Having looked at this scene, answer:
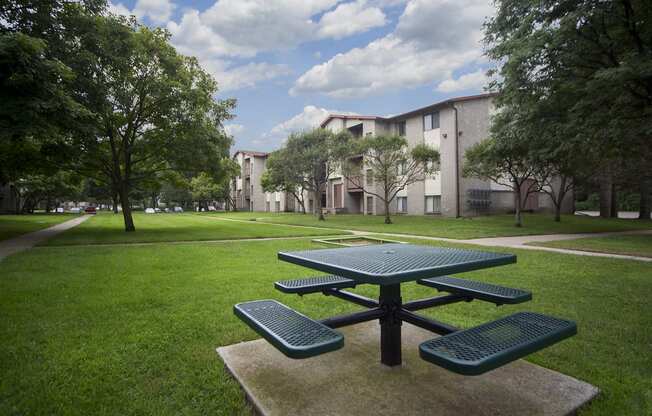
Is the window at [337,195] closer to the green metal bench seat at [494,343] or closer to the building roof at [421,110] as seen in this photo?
the building roof at [421,110]

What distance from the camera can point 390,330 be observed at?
10.7 ft

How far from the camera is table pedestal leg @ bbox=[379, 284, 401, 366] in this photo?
3217 mm

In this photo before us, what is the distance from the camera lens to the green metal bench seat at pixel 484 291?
3.58m

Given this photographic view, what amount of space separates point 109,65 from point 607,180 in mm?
33913

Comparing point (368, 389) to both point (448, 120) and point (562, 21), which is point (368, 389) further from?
point (448, 120)

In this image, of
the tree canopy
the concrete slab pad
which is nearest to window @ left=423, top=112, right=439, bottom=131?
the tree canopy

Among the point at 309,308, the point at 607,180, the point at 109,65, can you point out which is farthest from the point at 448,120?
the point at 309,308

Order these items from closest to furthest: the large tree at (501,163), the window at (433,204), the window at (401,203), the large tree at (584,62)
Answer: the large tree at (584,62)
the large tree at (501,163)
the window at (433,204)
the window at (401,203)


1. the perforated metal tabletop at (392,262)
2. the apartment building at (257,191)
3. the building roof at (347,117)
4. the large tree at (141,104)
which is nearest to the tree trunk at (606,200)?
the building roof at (347,117)

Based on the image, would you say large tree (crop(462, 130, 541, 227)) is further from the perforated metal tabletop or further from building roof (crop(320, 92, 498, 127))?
the perforated metal tabletop

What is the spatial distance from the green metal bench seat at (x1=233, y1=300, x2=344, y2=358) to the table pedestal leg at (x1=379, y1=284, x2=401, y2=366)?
0.64m

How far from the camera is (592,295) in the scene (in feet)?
19.4

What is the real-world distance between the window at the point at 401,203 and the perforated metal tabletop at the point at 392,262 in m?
34.4

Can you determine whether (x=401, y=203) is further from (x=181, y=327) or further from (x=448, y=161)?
(x=181, y=327)
